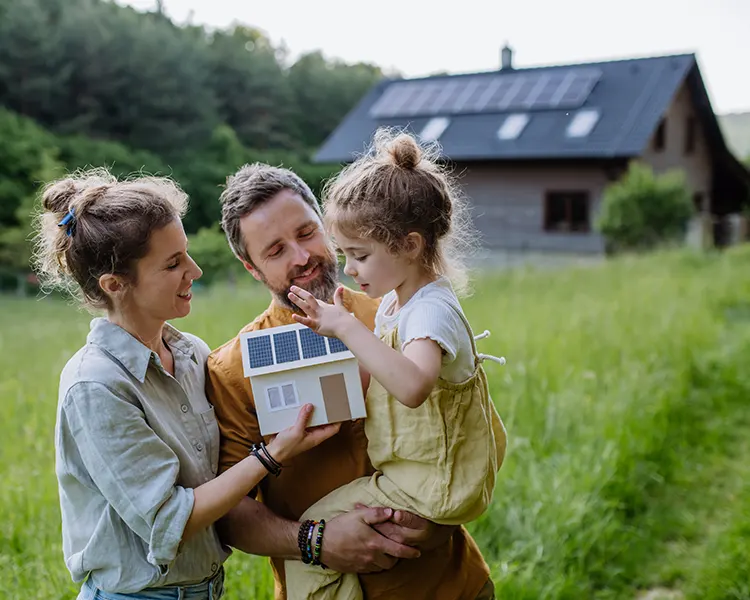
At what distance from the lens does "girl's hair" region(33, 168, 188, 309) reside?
1627 mm

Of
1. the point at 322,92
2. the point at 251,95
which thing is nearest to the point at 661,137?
the point at 251,95

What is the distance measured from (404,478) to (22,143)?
26.9 metres

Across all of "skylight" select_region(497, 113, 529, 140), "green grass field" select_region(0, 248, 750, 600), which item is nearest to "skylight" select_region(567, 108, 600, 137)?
"skylight" select_region(497, 113, 529, 140)

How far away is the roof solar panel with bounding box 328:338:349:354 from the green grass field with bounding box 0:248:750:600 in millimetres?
1283

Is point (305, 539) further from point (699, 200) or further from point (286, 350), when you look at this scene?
point (699, 200)

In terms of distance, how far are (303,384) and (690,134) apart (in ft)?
74.2

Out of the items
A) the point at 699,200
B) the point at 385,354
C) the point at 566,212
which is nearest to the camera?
the point at 385,354

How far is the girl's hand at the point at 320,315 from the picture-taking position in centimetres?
158

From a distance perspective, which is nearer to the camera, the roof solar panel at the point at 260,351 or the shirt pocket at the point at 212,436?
the roof solar panel at the point at 260,351

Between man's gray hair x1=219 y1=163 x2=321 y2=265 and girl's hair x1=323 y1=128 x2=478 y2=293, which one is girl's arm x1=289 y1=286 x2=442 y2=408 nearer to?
girl's hair x1=323 y1=128 x2=478 y2=293

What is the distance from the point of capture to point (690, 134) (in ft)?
71.7

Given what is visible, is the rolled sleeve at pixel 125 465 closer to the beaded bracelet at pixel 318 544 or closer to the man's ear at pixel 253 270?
the beaded bracelet at pixel 318 544

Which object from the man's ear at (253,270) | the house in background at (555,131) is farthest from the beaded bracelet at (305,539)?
the house in background at (555,131)

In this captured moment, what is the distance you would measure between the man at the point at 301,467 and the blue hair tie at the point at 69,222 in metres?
0.48
